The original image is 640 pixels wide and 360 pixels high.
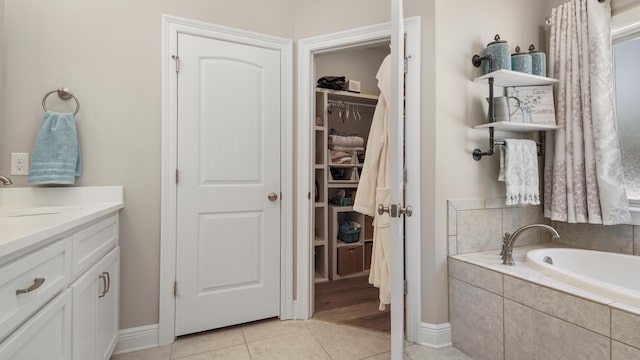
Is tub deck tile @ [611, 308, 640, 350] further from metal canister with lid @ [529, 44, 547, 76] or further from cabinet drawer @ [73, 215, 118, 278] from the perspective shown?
cabinet drawer @ [73, 215, 118, 278]

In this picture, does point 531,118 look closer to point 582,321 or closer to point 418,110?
point 418,110

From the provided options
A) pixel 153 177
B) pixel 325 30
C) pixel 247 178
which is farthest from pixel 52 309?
pixel 325 30

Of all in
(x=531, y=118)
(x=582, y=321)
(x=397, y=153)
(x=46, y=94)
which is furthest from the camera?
(x=531, y=118)

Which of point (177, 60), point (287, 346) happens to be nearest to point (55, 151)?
point (177, 60)

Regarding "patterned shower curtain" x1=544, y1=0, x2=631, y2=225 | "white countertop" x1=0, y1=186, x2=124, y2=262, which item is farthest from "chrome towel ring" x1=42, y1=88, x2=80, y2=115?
"patterned shower curtain" x1=544, y1=0, x2=631, y2=225

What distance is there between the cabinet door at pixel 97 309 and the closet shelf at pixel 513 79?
90.2 inches

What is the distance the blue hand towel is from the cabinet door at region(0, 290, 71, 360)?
79 cm

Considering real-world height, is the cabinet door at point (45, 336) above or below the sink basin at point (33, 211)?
below

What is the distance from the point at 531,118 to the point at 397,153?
1.25 meters

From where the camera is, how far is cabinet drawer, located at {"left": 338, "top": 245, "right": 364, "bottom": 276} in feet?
10.1

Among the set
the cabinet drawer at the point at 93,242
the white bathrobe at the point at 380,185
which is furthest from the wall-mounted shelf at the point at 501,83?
the cabinet drawer at the point at 93,242

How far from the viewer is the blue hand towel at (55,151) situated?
1504 millimetres

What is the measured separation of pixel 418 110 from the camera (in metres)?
1.82

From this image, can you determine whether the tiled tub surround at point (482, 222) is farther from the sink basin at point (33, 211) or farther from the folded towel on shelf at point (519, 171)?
the sink basin at point (33, 211)
